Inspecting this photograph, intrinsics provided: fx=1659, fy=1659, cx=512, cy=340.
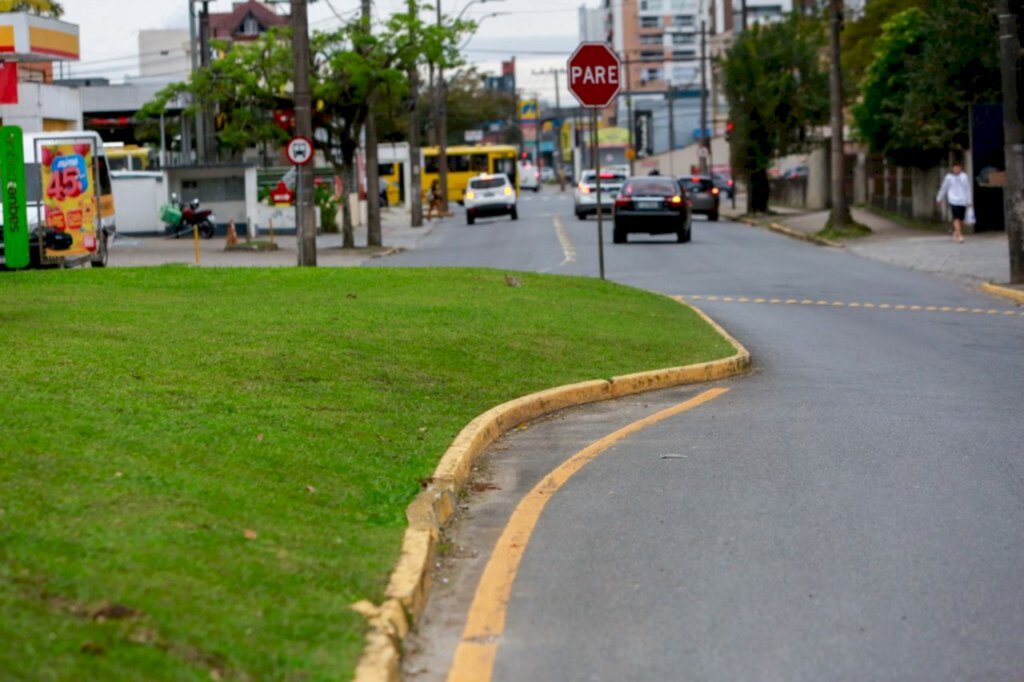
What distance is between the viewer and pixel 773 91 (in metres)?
58.6

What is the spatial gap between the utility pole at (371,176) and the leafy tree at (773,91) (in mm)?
16427

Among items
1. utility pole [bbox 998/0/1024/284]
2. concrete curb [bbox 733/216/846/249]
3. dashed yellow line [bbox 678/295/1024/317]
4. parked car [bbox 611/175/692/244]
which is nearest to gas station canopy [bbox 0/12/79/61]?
parked car [bbox 611/175/692/244]

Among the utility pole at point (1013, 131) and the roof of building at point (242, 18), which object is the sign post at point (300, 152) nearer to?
the utility pole at point (1013, 131)

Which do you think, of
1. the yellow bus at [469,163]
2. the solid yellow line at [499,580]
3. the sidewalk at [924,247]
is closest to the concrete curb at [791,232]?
the sidewalk at [924,247]

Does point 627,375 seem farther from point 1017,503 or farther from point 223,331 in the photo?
point 1017,503

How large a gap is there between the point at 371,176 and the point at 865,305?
2526 centimetres

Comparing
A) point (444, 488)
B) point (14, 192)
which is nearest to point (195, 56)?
point (14, 192)

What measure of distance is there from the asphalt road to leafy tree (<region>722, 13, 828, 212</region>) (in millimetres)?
42685

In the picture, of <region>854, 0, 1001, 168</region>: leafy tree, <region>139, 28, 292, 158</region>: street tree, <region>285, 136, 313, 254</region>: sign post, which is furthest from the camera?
<region>139, 28, 292, 158</region>: street tree

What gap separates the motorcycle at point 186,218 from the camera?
158 feet

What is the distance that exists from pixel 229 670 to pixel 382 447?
453cm

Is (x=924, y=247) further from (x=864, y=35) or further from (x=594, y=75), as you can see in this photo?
(x=864, y=35)

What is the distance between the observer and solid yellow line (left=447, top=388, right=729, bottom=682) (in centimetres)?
618

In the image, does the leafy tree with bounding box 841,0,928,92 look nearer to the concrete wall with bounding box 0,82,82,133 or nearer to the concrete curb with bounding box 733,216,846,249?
the concrete curb with bounding box 733,216,846,249
